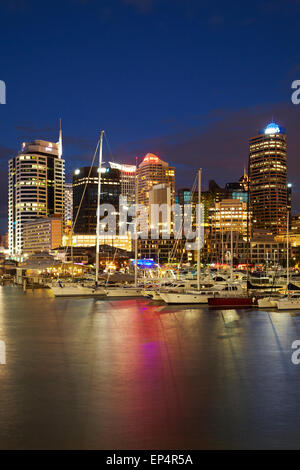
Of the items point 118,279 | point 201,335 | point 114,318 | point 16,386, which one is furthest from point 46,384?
point 118,279

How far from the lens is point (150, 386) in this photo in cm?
2434

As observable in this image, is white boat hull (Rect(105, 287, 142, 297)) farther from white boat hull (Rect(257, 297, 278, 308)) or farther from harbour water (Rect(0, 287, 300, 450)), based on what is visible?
harbour water (Rect(0, 287, 300, 450))

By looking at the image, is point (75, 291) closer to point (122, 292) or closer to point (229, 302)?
point (122, 292)

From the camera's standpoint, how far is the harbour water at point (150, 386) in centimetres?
1773

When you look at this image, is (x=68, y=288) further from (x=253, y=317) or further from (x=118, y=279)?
(x=253, y=317)

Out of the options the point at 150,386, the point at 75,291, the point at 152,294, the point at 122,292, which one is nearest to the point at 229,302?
the point at 152,294

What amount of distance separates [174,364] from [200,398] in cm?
743

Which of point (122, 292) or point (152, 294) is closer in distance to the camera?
point (152, 294)

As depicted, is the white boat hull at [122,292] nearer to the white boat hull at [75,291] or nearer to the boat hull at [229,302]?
the white boat hull at [75,291]

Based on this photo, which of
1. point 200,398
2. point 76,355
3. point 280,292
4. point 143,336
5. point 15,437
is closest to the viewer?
point 15,437

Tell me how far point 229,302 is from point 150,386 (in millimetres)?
40911

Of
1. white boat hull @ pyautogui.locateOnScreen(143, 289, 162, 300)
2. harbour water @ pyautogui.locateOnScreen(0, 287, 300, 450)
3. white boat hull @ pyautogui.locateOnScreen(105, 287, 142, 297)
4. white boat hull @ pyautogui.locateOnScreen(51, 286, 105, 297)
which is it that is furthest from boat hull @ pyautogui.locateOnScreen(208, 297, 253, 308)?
white boat hull @ pyautogui.locateOnScreen(51, 286, 105, 297)

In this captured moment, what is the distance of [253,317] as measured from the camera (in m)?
54.4

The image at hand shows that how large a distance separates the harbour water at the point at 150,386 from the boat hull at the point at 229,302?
589 inches
